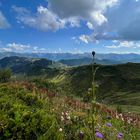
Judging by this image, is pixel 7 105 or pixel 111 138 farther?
pixel 7 105

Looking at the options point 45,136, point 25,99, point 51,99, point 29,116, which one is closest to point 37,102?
point 25,99

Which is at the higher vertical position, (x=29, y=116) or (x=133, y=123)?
(x=29, y=116)

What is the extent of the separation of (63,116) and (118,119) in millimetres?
2494

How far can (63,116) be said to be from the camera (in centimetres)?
843

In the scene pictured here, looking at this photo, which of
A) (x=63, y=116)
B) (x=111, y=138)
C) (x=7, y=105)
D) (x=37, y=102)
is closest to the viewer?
(x=111, y=138)

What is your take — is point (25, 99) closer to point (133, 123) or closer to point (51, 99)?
point (51, 99)

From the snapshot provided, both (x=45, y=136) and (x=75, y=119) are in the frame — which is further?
(x=75, y=119)

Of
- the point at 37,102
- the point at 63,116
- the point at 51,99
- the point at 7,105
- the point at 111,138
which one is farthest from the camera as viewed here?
the point at 51,99

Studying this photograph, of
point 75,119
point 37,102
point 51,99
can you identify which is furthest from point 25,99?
point 75,119

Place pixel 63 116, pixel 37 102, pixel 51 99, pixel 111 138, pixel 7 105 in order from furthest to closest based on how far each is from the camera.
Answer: pixel 51 99 < pixel 37 102 < pixel 63 116 < pixel 7 105 < pixel 111 138

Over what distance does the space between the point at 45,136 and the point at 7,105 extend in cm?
166

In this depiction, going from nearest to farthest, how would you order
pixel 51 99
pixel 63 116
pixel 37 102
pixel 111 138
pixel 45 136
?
pixel 45 136 < pixel 111 138 < pixel 63 116 < pixel 37 102 < pixel 51 99

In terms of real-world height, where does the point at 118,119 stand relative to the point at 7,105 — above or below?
below

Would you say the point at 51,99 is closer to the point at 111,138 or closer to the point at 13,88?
the point at 13,88
